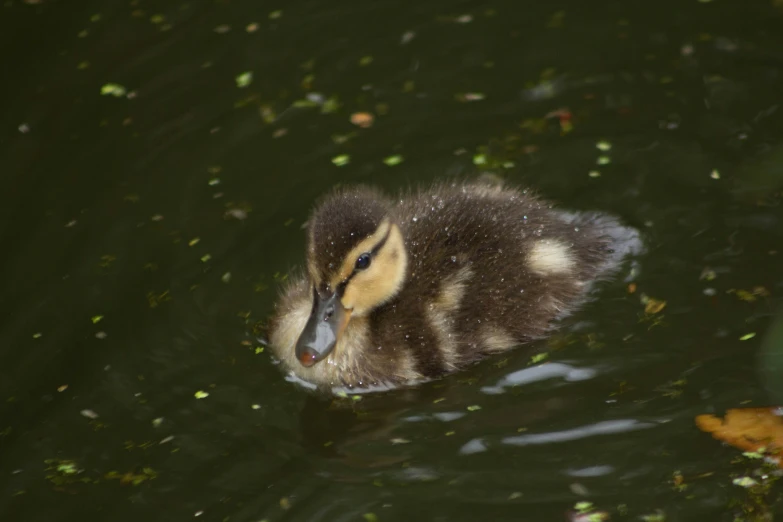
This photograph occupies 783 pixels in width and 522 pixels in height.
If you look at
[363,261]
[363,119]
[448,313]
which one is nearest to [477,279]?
[448,313]

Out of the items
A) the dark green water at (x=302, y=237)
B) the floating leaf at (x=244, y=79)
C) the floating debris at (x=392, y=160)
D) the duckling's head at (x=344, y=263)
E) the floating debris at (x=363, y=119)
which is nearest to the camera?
the dark green water at (x=302, y=237)

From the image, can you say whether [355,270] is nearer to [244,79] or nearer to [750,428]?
[750,428]

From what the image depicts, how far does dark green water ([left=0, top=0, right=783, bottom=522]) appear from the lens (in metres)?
3.60

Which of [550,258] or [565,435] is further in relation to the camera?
[550,258]

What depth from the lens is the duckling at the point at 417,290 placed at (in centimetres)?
387

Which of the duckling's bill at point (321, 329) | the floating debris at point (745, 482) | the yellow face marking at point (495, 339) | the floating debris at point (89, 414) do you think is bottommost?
the floating debris at point (745, 482)

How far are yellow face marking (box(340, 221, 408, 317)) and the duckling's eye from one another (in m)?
0.02

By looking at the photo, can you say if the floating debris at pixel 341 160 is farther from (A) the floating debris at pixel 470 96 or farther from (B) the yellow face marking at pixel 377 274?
(B) the yellow face marking at pixel 377 274

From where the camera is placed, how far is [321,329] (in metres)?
3.87

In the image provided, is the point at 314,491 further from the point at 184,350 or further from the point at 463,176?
the point at 463,176

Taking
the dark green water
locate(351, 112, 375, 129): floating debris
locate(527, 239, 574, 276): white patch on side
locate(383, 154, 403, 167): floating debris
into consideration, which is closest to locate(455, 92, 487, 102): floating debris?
the dark green water

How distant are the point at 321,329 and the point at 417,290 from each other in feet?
1.30

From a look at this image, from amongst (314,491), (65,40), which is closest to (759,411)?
(314,491)

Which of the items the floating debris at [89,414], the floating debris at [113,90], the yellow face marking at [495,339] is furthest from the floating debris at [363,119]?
the floating debris at [89,414]
